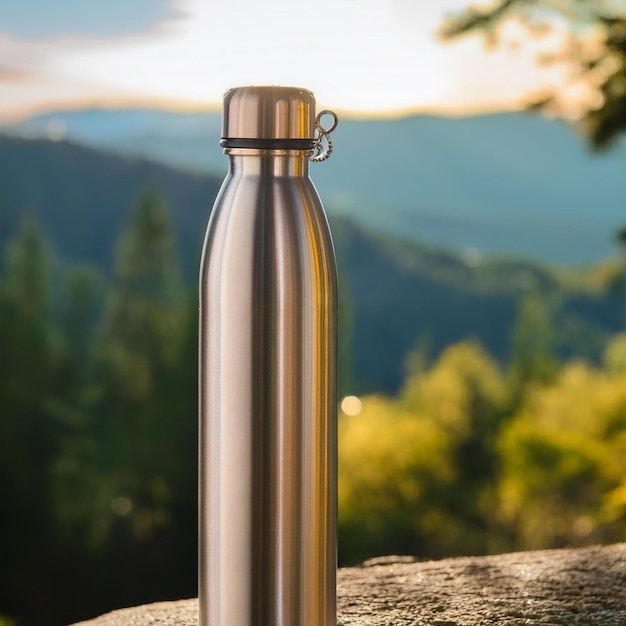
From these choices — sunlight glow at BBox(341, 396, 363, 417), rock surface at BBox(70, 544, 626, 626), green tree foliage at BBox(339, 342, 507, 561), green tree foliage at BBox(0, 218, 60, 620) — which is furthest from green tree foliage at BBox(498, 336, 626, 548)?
rock surface at BBox(70, 544, 626, 626)

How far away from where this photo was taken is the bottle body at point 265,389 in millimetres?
642

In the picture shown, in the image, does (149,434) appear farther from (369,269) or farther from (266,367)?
(266,367)

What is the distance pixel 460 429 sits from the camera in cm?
696

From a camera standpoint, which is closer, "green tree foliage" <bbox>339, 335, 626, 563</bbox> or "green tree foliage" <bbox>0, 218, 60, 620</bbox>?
"green tree foliage" <bbox>339, 335, 626, 563</bbox>

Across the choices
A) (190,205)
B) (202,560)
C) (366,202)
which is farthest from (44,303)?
(202,560)

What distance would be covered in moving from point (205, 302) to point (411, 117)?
5856mm

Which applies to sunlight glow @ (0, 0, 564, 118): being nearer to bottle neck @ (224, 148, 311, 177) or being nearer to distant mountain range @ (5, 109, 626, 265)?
distant mountain range @ (5, 109, 626, 265)

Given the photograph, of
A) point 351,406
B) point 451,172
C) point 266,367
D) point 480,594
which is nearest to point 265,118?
point 266,367

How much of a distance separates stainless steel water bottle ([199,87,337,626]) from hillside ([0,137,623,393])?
5.65 meters

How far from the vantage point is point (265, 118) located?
0.63 metres

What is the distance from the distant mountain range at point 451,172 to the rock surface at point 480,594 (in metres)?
5.20

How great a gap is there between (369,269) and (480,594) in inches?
230

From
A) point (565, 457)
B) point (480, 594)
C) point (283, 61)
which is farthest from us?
point (565, 457)

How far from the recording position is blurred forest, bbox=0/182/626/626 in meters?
6.67
